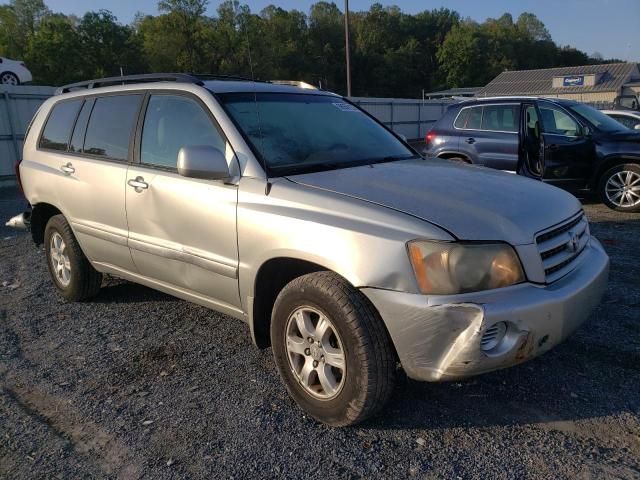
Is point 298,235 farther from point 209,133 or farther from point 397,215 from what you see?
point 209,133

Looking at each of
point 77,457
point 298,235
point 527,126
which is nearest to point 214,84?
point 298,235

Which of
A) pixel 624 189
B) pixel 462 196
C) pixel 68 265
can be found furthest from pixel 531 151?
pixel 68 265

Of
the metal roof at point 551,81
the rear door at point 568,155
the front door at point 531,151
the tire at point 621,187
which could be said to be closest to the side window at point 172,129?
the front door at point 531,151

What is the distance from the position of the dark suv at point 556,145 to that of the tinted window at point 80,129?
5288 millimetres

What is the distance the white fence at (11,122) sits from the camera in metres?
13.8

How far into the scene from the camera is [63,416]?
9.74 ft

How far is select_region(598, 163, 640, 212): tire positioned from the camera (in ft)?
25.3

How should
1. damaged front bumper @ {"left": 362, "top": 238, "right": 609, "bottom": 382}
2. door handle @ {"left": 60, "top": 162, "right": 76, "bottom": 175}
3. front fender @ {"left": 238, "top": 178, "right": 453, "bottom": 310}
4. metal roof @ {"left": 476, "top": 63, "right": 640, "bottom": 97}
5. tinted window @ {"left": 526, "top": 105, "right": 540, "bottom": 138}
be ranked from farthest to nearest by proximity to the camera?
Result: metal roof @ {"left": 476, "top": 63, "right": 640, "bottom": 97}, tinted window @ {"left": 526, "top": 105, "right": 540, "bottom": 138}, door handle @ {"left": 60, "top": 162, "right": 76, "bottom": 175}, front fender @ {"left": 238, "top": 178, "right": 453, "bottom": 310}, damaged front bumper @ {"left": 362, "top": 238, "right": 609, "bottom": 382}

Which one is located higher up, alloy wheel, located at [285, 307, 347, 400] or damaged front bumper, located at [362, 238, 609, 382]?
damaged front bumper, located at [362, 238, 609, 382]

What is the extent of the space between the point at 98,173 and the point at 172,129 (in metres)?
0.83

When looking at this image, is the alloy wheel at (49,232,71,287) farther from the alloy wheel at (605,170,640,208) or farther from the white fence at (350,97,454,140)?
the white fence at (350,97,454,140)

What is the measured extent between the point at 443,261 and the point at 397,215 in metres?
0.31

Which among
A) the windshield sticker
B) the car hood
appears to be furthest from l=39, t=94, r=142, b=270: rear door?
the car hood

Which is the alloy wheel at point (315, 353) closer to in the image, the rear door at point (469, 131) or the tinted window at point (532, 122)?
the tinted window at point (532, 122)
